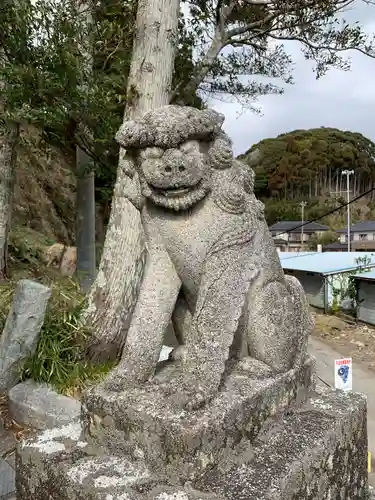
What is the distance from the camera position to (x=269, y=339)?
1.73 m

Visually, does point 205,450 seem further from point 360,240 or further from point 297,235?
point 297,235

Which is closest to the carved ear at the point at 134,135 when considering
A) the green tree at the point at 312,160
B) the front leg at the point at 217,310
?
the front leg at the point at 217,310

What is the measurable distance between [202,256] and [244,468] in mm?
701

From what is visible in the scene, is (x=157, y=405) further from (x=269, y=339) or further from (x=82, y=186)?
(x=82, y=186)

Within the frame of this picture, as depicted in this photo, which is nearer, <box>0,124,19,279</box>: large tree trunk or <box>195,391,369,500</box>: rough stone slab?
<box>195,391,369,500</box>: rough stone slab

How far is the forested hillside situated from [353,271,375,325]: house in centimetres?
3891

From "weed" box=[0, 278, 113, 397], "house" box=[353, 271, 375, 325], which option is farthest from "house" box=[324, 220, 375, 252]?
"weed" box=[0, 278, 113, 397]

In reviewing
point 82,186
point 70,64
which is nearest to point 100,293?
point 70,64

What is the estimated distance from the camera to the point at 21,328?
363 centimetres

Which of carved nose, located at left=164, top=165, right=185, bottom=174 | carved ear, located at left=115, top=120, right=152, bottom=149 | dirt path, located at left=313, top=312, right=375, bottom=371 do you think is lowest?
dirt path, located at left=313, top=312, right=375, bottom=371

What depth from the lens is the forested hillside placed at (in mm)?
49844

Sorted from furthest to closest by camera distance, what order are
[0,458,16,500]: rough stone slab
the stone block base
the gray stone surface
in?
the gray stone surface < [0,458,16,500]: rough stone slab < the stone block base

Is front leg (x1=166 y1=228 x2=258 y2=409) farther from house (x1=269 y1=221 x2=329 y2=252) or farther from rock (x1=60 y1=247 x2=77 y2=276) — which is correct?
house (x1=269 y1=221 x2=329 y2=252)

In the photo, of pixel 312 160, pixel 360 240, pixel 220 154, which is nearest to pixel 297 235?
pixel 312 160
